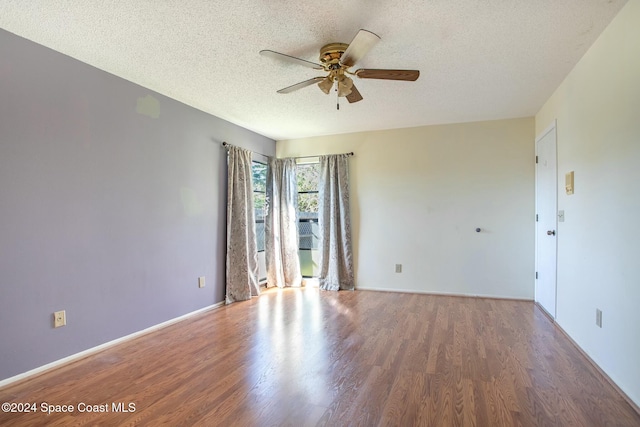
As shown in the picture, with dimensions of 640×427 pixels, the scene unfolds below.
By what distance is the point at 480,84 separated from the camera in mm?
3232

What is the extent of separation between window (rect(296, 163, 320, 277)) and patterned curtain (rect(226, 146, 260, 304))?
112cm

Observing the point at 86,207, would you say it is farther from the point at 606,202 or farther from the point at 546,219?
the point at 546,219

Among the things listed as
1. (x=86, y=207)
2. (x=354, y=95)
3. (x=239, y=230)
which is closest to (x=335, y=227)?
(x=239, y=230)

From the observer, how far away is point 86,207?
273cm

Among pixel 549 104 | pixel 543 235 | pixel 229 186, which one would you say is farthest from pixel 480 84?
pixel 229 186

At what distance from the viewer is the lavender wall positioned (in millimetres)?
2303

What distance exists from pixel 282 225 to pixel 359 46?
11.8 ft

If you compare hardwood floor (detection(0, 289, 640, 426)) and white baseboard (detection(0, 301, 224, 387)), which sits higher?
white baseboard (detection(0, 301, 224, 387))

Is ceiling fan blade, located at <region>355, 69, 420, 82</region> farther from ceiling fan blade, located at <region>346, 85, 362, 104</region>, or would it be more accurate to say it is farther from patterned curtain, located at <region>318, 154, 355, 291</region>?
patterned curtain, located at <region>318, 154, 355, 291</region>

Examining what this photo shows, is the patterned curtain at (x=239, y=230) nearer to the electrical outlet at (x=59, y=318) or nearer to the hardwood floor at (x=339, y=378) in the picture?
the hardwood floor at (x=339, y=378)

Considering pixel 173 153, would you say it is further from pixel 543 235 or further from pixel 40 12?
pixel 543 235

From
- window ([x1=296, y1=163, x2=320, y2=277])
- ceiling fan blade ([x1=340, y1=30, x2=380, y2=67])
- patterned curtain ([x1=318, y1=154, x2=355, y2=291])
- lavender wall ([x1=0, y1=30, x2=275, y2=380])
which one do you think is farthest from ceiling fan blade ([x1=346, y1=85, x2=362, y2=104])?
window ([x1=296, y1=163, x2=320, y2=277])

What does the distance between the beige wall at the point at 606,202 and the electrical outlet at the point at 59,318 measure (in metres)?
3.85

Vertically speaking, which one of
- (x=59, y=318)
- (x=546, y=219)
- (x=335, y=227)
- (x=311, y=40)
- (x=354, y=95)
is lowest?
(x=59, y=318)
